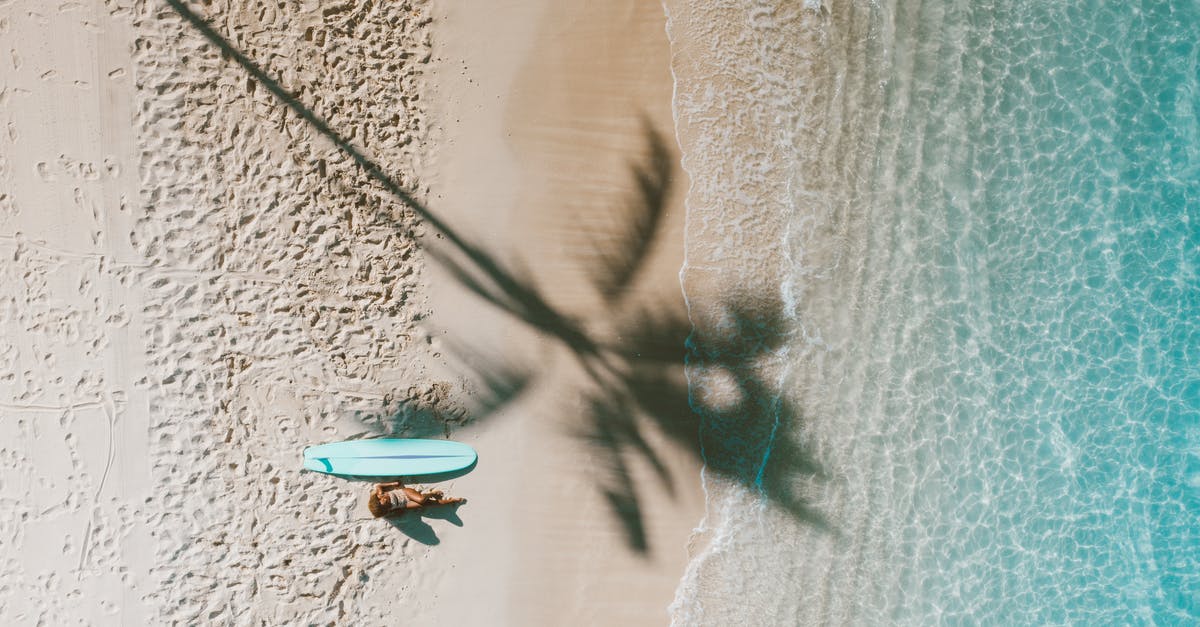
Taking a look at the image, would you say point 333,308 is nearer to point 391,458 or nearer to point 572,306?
point 391,458

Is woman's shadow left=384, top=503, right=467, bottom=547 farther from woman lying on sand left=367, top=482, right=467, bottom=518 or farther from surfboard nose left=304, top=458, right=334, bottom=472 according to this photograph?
surfboard nose left=304, top=458, right=334, bottom=472

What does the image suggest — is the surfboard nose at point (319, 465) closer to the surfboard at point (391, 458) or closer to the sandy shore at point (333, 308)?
the surfboard at point (391, 458)

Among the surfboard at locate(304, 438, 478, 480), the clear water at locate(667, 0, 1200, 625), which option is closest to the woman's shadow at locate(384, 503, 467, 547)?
the surfboard at locate(304, 438, 478, 480)

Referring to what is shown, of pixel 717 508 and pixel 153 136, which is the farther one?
pixel 717 508

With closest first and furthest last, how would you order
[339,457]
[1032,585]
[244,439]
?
[339,457]
[244,439]
[1032,585]

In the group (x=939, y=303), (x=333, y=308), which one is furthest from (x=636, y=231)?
(x=939, y=303)

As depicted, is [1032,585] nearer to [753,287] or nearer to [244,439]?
[753,287]

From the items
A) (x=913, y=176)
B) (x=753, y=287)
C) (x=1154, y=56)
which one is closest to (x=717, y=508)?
(x=753, y=287)

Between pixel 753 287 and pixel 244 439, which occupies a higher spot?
pixel 753 287
